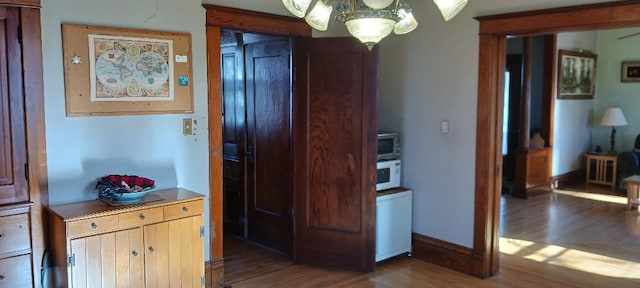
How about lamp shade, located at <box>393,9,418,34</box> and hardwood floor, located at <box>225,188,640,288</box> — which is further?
hardwood floor, located at <box>225,188,640,288</box>

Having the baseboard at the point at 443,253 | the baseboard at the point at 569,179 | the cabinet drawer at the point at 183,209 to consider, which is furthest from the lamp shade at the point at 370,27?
the baseboard at the point at 569,179

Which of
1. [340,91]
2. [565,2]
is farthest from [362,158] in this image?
[565,2]

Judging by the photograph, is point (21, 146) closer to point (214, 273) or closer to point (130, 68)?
point (130, 68)

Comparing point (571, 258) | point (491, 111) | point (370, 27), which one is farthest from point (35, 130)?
point (571, 258)

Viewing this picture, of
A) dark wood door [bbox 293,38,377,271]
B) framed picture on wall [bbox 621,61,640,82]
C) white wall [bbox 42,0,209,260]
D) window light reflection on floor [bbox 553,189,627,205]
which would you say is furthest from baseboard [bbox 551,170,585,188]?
white wall [bbox 42,0,209,260]

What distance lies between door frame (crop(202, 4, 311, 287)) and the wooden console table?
20.5ft

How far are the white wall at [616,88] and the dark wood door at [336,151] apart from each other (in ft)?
19.9

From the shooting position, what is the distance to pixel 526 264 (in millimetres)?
4469

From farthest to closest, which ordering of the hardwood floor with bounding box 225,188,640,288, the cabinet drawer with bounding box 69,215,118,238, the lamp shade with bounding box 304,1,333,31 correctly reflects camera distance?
the hardwood floor with bounding box 225,188,640,288 → the cabinet drawer with bounding box 69,215,118,238 → the lamp shade with bounding box 304,1,333,31

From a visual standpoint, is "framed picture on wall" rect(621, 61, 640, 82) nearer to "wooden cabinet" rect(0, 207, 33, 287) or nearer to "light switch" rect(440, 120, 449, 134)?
"light switch" rect(440, 120, 449, 134)

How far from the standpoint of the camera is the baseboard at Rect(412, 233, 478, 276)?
427 cm

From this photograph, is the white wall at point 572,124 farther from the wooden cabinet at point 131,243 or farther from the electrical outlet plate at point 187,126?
the wooden cabinet at point 131,243

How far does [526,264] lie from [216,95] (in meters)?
2.99

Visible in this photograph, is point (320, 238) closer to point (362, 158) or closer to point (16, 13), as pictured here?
point (362, 158)
